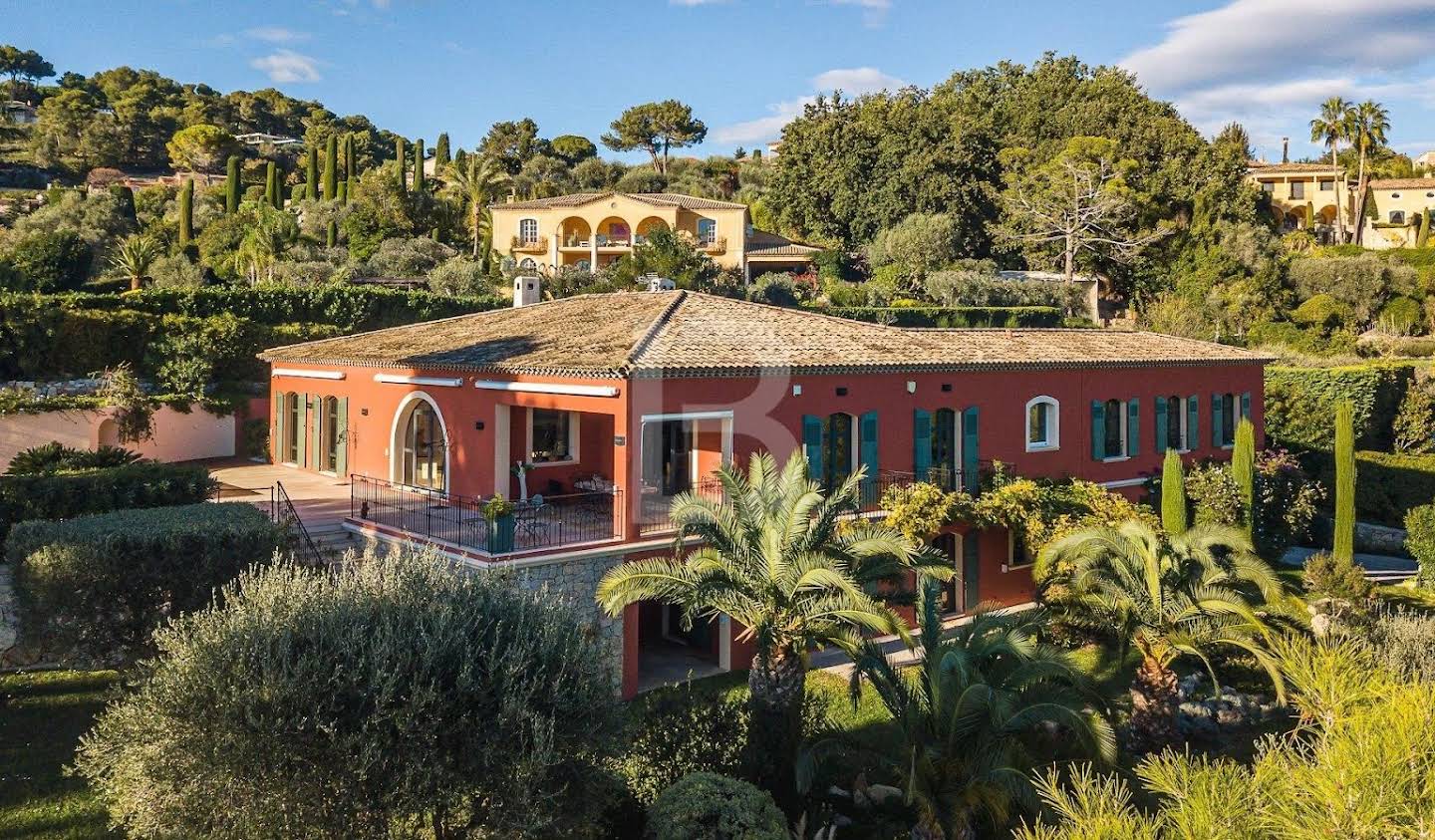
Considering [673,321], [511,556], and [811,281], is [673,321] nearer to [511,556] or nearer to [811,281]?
[511,556]

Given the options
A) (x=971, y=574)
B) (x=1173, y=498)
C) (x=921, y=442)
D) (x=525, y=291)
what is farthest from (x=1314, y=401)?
(x=525, y=291)

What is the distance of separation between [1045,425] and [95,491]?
19.2 m

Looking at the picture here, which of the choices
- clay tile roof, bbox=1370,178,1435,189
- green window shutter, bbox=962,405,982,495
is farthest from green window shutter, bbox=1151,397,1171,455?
clay tile roof, bbox=1370,178,1435,189

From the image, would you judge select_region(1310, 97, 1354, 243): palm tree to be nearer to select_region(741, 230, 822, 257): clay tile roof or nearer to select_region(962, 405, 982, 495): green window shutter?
select_region(741, 230, 822, 257): clay tile roof

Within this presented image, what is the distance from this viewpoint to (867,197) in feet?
186

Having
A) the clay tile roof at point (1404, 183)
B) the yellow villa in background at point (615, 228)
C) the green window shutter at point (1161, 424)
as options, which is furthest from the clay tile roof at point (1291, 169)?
the green window shutter at point (1161, 424)

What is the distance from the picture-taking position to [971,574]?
2045cm

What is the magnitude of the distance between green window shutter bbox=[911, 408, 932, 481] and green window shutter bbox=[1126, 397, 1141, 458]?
23.0 ft

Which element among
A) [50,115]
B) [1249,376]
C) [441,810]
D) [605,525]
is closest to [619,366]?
[605,525]

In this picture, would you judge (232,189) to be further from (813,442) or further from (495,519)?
(495,519)

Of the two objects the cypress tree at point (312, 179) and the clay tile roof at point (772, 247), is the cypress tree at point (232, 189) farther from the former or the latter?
the clay tile roof at point (772, 247)

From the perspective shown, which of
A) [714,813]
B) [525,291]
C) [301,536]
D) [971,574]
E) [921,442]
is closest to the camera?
[714,813]

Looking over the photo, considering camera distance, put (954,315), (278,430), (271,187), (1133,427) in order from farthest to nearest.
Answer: (271,187) → (954,315) → (278,430) → (1133,427)

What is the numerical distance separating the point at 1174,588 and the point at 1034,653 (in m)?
4.19
